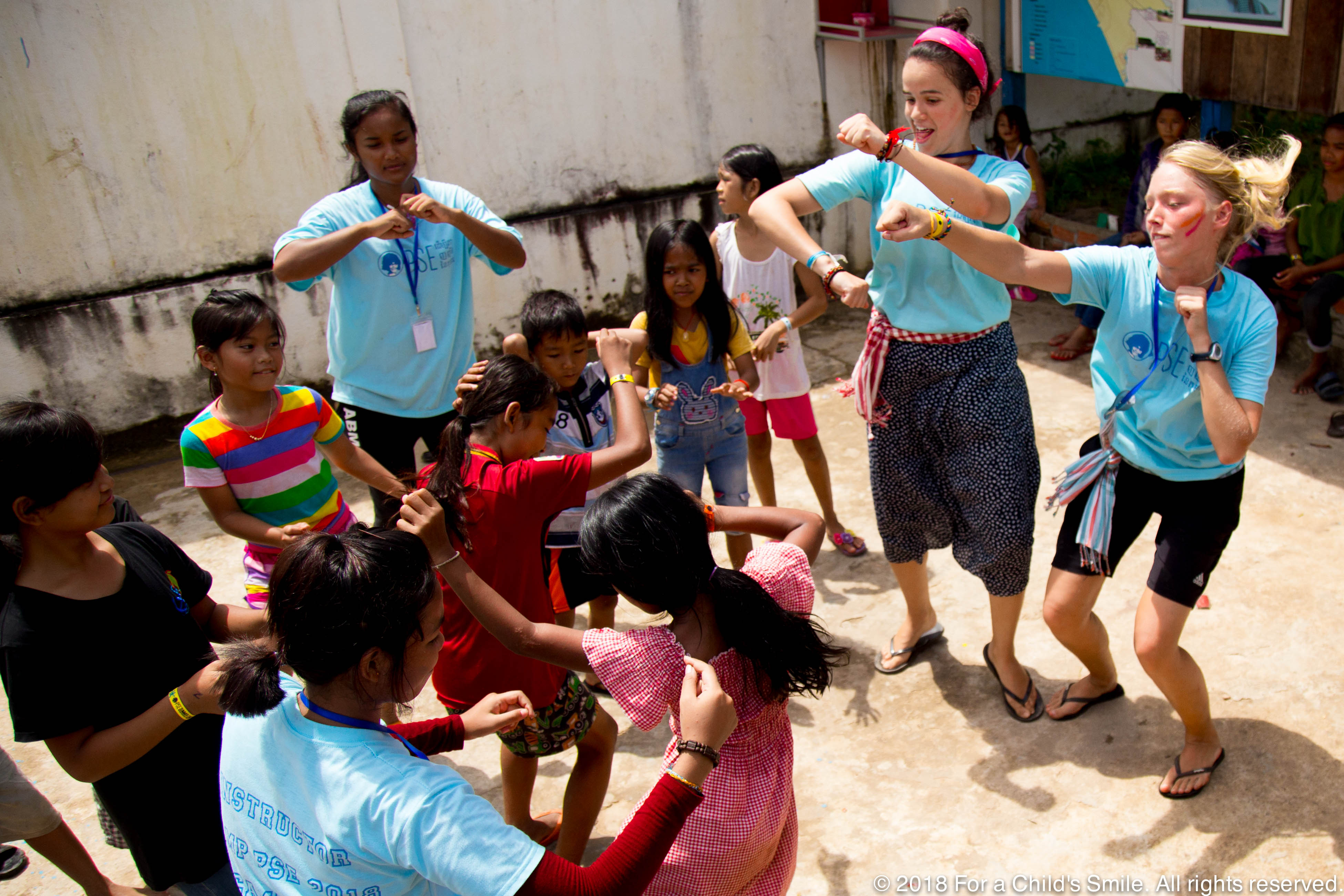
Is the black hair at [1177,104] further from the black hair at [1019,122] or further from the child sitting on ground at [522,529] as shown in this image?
the child sitting on ground at [522,529]

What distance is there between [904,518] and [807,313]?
977 mm

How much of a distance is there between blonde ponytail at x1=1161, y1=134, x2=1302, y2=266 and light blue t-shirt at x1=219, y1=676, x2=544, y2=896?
2.08m

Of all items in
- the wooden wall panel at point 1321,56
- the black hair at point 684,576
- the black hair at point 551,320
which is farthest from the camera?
the wooden wall panel at point 1321,56

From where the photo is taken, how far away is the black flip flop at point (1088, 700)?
3.13 metres

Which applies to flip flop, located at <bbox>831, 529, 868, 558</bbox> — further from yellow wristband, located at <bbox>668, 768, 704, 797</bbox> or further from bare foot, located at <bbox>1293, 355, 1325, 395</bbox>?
yellow wristband, located at <bbox>668, 768, 704, 797</bbox>

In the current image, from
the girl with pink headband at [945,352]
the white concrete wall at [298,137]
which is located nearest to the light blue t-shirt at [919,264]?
the girl with pink headband at [945,352]

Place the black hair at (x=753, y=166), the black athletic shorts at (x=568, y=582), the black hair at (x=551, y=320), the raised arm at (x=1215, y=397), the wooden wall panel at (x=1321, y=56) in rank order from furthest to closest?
the wooden wall panel at (x=1321, y=56), the black hair at (x=753, y=166), the black athletic shorts at (x=568, y=582), the black hair at (x=551, y=320), the raised arm at (x=1215, y=397)

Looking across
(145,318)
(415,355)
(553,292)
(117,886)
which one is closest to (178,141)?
(145,318)

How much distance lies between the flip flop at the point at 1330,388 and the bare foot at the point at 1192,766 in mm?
2805

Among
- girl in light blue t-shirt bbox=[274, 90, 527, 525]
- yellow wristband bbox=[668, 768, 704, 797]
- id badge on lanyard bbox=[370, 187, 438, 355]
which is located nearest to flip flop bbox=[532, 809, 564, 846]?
girl in light blue t-shirt bbox=[274, 90, 527, 525]

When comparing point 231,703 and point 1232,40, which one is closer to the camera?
point 231,703

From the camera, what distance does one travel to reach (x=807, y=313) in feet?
12.8

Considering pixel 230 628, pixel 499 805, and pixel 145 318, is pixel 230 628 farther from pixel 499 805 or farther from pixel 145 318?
pixel 145 318

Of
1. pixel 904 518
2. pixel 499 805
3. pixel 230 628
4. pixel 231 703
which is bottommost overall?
pixel 499 805
